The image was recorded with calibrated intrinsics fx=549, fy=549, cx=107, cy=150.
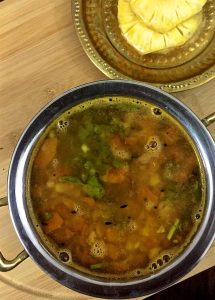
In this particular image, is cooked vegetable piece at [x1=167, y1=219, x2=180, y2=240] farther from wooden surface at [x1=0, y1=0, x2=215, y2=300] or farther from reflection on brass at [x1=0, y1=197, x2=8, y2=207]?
reflection on brass at [x1=0, y1=197, x2=8, y2=207]

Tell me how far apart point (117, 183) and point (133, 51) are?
445mm

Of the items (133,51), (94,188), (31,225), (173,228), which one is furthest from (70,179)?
(133,51)

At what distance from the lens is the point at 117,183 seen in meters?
1.55

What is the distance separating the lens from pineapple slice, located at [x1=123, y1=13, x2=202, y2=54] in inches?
64.9

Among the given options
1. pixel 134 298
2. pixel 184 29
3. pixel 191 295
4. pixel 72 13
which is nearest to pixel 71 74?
pixel 72 13

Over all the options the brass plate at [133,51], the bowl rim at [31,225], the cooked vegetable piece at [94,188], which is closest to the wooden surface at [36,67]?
the brass plate at [133,51]

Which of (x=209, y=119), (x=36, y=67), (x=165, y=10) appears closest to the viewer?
(x=209, y=119)

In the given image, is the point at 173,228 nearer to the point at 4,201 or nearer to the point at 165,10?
the point at 4,201

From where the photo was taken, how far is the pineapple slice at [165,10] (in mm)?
1610

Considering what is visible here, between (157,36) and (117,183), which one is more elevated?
(157,36)

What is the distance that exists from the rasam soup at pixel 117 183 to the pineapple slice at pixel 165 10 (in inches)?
10.4

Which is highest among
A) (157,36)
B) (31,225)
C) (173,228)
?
(157,36)

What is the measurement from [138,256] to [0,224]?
463mm

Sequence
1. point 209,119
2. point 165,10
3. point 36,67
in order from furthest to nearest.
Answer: point 36,67 < point 165,10 < point 209,119
